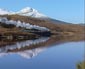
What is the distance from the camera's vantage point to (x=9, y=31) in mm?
10117

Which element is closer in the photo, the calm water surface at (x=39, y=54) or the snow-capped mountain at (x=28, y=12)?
the calm water surface at (x=39, y=54)

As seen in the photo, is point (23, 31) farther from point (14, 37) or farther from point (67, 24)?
point (67, 24)

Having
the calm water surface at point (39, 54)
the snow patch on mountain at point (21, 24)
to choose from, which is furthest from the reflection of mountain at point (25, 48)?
the snow patch on mountain at point (21, 24)

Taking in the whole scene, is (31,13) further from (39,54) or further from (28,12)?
(39,54)

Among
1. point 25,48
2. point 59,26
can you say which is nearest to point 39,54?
point 25,48

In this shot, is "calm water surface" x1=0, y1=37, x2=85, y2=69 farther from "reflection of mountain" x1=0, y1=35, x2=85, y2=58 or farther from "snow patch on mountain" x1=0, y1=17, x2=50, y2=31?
"snow patch on mountain" x1=0, y1=17, x2=50, y2=31

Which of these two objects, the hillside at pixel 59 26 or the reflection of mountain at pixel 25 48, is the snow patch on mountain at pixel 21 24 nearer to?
the hillside at pixel 59 26

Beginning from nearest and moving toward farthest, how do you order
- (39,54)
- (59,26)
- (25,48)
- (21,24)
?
(39,54), (25,48), (59,26), (21,24)

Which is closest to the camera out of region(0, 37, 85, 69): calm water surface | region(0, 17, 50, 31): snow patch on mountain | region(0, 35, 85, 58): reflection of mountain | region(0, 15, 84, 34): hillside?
region(0, 37, 85, 69): calm water surface

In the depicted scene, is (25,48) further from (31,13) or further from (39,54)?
(31,13)

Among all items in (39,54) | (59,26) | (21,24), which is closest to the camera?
(39,54)

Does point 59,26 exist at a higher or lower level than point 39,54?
higher

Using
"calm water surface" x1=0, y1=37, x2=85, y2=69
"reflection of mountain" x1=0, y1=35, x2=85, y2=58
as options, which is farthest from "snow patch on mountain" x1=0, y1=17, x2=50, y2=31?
"calm water surface" x1=0, y1=37, x2=85, y2=69

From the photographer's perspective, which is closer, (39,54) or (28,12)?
(39,54)
